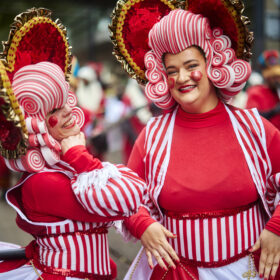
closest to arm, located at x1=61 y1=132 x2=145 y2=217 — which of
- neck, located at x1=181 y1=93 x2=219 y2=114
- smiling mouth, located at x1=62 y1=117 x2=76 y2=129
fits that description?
smiling mouth, located at x1=62 y1=117 x2=76 y2=129

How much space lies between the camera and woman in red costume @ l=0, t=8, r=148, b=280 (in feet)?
5.80

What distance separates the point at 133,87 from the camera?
9.22 metres

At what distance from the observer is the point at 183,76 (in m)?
2.09

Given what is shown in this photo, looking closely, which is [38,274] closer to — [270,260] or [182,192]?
[182,192]

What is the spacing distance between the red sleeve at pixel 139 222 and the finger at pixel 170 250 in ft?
0.39

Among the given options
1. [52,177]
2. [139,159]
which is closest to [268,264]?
[139,159]

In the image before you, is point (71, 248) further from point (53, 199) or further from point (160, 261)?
point (160, 261)

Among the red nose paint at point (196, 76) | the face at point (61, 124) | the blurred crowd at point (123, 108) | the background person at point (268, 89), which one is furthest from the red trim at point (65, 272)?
the background person at point (268, 89)

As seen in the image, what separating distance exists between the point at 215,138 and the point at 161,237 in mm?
507

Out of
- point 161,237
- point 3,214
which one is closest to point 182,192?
point 161,237

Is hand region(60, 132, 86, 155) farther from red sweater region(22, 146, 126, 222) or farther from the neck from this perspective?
the neck

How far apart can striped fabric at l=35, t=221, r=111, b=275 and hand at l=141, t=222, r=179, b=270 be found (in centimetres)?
21

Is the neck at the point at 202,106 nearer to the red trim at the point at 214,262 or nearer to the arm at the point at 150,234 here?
the arm at the point at 150,234

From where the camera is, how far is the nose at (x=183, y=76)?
2.09 meters
